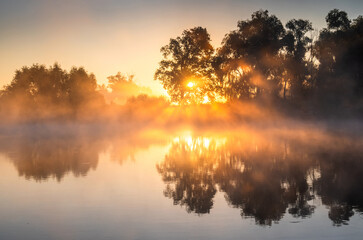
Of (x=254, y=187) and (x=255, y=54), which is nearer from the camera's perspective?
(x=254, y=187)

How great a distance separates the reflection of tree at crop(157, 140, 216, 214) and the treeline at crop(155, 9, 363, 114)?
5249 cm

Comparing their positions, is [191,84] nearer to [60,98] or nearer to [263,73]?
[263,73]

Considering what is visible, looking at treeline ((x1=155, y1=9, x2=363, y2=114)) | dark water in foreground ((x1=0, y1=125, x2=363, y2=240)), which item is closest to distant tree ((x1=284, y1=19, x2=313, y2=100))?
treeline ((x1=155, y1=9, x2=363, y2=114))

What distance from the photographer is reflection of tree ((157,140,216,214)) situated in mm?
15409

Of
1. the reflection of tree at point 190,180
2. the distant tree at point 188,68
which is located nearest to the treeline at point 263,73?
the distant tree at point 188,68

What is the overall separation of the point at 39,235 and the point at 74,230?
98 cm

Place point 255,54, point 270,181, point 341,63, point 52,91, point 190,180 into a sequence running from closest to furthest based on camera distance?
point 270,181
point 190,180
point 341,63
point 255,54
point 52,91

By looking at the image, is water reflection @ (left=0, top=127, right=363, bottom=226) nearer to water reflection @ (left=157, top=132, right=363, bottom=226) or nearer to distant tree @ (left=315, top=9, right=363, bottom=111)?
water reflection @ (left=157, top=132, right=363, bottom=226)

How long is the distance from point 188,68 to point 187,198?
7505 centimetres

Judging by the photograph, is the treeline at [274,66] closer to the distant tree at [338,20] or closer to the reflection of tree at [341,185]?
the distant tree at [338,20]

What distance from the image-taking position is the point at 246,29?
81.4 m

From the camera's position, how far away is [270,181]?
61.7ft

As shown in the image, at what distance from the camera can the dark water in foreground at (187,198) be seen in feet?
39.2

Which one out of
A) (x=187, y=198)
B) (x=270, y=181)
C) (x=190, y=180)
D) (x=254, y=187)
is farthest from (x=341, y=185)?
(x=187, y=198)
